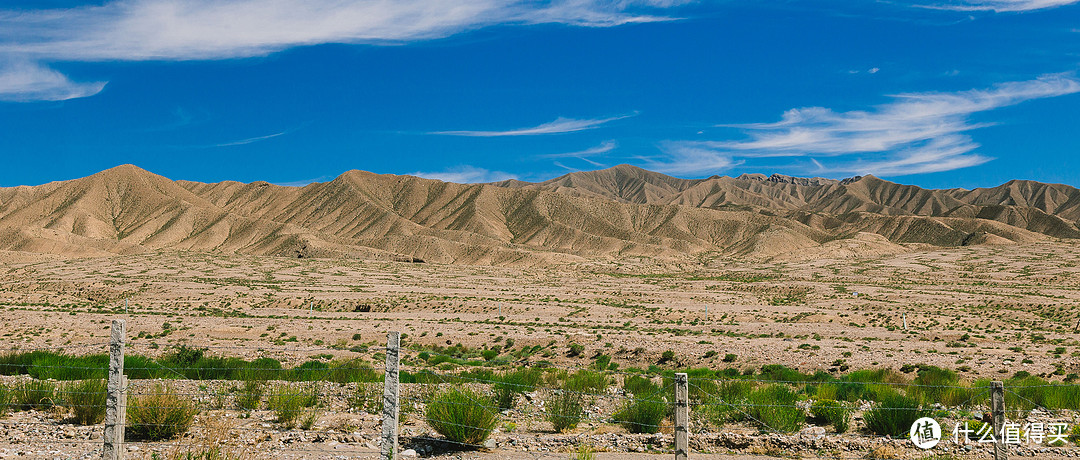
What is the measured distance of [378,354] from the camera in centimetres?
2411

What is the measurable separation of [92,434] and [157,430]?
1.21m

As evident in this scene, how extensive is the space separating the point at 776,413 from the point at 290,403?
8063mm

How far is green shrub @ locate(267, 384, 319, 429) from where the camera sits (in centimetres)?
1148

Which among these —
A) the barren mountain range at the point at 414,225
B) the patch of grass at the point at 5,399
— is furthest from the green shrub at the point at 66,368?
Answer: the barren mountain range at the point at 414,225

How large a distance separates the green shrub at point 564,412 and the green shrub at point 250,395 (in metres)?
4.93

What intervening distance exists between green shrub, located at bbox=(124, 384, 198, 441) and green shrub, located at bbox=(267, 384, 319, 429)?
142 cm

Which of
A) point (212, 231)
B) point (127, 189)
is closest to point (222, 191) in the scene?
point (127, 189)

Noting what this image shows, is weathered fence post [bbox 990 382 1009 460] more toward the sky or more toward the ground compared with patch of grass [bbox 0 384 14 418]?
more toward the sky

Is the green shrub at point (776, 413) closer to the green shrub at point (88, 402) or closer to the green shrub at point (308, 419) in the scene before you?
the green shrub at point (308, 419)

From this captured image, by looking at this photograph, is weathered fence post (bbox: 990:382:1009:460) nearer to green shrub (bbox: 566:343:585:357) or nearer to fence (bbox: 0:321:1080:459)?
fence (bbox: 0:321:1080:459)

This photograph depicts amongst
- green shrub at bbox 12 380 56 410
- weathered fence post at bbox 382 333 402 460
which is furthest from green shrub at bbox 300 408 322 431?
green shrub at bbox 12 380 56 410

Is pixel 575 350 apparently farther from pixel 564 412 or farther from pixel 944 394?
pixel 564 412

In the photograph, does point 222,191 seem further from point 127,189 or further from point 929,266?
point 929,266

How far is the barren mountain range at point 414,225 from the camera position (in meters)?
122
